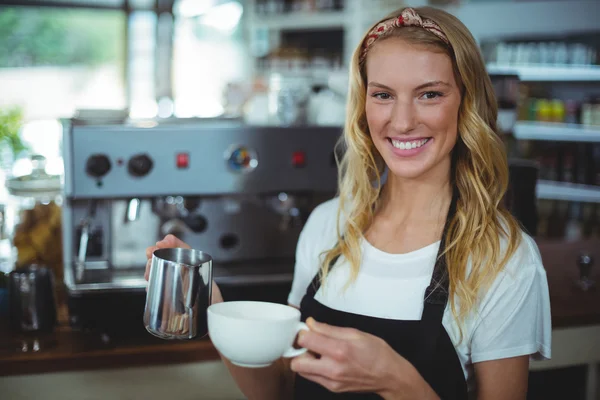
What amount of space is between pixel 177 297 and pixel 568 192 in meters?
4.08

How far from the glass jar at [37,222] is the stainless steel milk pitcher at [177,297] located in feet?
3.09

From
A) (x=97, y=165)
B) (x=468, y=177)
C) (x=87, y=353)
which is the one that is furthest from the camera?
(x=97, y=165)

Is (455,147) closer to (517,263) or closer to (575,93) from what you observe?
(517,263)

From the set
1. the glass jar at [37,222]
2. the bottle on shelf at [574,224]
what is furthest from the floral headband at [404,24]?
the bottle on shelf at [574,224]

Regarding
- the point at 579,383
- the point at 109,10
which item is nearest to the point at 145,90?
the point at 109,10

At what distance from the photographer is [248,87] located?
242 cm

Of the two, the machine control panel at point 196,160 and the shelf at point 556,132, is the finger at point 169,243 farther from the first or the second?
the shelf at point 556,132

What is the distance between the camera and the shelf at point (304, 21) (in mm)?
4711

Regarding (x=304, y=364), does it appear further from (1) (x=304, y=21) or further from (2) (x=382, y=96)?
(1) (x=304, y=21)

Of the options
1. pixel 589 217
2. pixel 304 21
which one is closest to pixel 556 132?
pixel 589 217

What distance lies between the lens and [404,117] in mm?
1230

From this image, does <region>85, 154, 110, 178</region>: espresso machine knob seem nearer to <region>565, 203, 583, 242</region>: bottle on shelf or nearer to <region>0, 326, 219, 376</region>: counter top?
<region>0, 326, 219, 376</region>: counter top

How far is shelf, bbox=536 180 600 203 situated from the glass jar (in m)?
3.57

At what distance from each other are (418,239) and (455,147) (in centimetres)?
20
